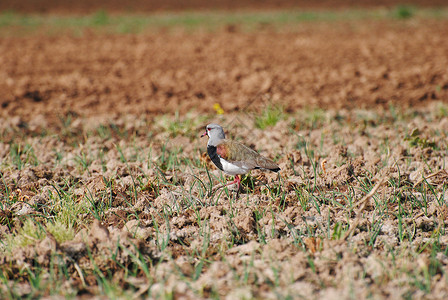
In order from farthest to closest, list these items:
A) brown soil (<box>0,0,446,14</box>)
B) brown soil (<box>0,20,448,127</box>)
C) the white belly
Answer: brown soil (<box>0,0,446,14</box>)
brown soil (<box>0,20,448,127</box>)
the white belly

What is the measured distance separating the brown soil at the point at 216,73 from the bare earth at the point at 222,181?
0.16 ft

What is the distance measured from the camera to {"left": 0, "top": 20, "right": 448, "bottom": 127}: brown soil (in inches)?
242

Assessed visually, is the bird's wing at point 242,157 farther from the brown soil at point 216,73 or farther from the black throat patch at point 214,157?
the brown soil at point 216,73

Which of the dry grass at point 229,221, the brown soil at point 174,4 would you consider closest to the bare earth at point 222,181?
the dry grass at point 229,221

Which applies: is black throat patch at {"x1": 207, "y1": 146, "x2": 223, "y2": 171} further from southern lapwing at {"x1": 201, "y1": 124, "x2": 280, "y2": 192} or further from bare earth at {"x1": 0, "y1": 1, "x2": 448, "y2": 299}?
bare earth at {"x1": 0, "y1": 1, "x2": 448, "y2": 299}

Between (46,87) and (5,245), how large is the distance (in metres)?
4.61

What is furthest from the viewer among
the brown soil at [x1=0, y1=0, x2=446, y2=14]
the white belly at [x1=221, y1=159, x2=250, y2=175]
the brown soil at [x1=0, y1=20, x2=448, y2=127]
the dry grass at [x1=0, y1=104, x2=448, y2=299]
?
the brown soil at [x1=0, y1=0, x2=446, y2=14]

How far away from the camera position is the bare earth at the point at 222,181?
8.13 ft

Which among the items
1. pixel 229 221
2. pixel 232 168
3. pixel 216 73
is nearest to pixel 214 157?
pixel 232 168

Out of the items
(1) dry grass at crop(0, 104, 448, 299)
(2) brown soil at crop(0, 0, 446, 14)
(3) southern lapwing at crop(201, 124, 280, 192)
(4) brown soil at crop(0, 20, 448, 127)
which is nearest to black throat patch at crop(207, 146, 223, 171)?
(3) southern lapwing at crop(201, 124, 280, 192)

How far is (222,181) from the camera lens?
3484mm

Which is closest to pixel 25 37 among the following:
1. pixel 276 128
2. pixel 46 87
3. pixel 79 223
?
pixel 46 87

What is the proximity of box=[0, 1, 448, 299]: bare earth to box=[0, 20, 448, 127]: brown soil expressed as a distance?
0.16ft

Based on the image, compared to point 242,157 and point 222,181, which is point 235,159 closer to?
point 242,157
